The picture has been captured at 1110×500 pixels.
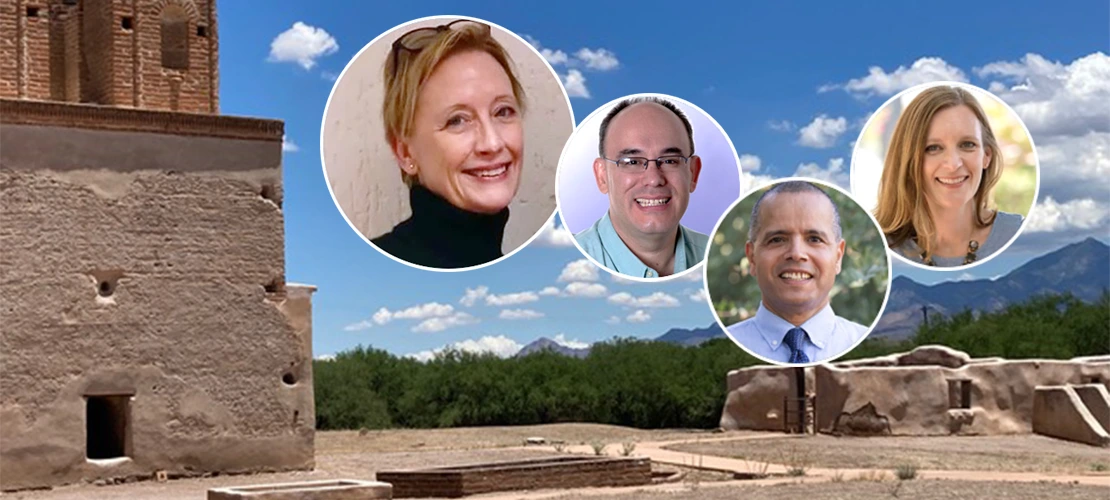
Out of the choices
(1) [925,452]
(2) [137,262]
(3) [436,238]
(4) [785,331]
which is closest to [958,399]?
(1) [925,452]

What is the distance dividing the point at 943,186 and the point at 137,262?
10280 millimetres

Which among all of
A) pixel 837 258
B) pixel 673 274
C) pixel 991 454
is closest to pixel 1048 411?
pixel 991 454

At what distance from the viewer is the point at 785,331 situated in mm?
15672

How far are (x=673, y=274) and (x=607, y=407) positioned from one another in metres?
30.6

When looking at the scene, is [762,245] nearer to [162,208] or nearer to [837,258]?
[837,258]

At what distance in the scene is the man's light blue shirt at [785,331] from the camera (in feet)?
50.3

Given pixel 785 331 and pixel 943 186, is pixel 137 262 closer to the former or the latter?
pixel 785 331

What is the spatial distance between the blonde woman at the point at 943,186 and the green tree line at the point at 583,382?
92.9 feet

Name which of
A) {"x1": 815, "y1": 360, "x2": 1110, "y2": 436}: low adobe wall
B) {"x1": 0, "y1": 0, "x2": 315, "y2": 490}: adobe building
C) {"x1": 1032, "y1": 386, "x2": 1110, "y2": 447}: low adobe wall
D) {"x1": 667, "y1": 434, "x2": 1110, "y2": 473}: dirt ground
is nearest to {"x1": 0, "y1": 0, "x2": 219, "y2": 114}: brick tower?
{"x1": 0, "y1": 0, "x2": 315, "y2": 490}: adobe building

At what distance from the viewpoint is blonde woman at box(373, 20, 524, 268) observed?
1308cm

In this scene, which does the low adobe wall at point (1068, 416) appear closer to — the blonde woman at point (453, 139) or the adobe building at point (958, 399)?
the adobe building at point (958, 399)

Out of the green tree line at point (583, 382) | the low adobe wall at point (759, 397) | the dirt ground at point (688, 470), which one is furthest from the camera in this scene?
the green tree line at point (583, 382)

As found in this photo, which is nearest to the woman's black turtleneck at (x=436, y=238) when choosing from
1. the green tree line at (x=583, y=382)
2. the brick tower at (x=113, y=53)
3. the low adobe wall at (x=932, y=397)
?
the brick tower at (x=113, y=53)

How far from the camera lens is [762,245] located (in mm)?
15688
